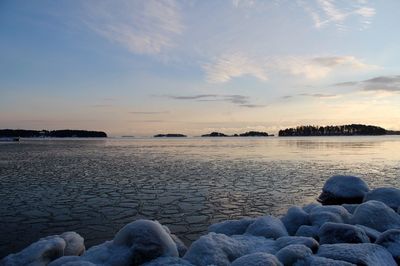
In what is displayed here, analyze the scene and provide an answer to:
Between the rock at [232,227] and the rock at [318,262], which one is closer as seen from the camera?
the rock at [318,262]

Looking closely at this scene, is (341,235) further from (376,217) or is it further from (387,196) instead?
(387,196)

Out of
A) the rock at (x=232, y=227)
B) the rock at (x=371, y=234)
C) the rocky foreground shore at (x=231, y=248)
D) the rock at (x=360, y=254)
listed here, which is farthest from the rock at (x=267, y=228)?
the rock at (x=371, y=234)

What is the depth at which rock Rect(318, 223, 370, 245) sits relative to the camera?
21.1ft

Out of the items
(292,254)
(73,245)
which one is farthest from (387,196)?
(73,245)

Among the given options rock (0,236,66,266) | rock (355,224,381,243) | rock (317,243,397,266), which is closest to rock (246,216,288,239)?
rock (317,243,397,266)

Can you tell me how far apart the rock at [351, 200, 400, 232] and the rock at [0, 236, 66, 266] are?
6.33 metres

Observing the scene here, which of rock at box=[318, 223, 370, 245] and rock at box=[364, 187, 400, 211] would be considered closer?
rock at box=[318, 223, 370, 245]

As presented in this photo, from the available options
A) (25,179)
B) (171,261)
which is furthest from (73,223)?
(25,179)

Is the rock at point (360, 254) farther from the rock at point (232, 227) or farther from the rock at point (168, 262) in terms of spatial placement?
the rock at point (168, 262)

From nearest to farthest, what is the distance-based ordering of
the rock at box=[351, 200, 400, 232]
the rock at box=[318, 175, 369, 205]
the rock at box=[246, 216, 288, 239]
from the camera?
the rock at box=[246, 216, 288, 239], the rock at box=[351, 200, 400, 232], the rock at box=[318, 175, 369, 205]

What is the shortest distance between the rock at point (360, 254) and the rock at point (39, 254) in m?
4.46

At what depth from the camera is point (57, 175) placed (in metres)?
17.5

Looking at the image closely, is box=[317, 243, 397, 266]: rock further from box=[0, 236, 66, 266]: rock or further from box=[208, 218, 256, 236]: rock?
box=[0, 236, 66, 266]: rock

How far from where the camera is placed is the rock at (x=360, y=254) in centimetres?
536
